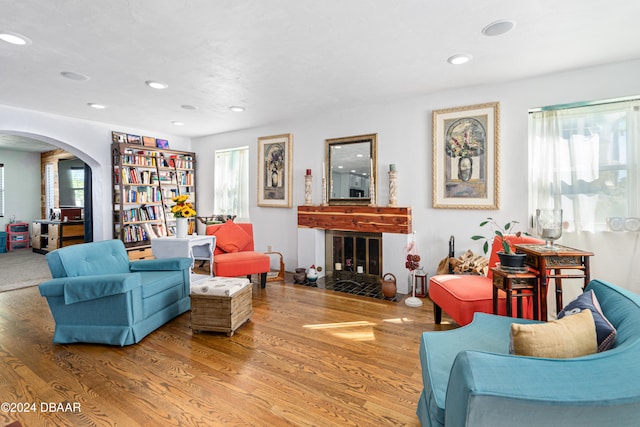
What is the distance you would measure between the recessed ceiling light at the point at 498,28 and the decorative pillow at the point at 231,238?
11.8ft

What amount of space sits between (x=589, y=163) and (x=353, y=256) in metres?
2.83

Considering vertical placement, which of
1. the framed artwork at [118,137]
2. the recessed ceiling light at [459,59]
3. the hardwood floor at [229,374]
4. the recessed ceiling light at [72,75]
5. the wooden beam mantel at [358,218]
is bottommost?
the hardwood floor at [229,374]

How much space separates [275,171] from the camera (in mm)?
5242

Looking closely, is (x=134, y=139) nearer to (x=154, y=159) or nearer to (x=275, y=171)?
(x=154, y=159)

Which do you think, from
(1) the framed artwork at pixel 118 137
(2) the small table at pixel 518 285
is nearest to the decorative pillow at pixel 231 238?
(1) the framed artwork at pixel 118 137

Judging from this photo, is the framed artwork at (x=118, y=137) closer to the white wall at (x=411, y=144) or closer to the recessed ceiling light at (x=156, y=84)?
the white wall at (x=411, y=144)

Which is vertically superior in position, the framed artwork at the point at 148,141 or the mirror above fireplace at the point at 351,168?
the framed artwork at the point at 148,141

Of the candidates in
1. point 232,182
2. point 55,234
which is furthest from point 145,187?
point 55,234

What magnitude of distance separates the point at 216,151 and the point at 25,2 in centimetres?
406

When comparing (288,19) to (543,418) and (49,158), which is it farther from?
(49,158)

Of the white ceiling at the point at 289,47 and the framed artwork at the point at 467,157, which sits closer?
the white ceiling at the point at 289,47

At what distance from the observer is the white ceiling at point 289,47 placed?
215cm

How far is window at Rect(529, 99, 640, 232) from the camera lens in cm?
302

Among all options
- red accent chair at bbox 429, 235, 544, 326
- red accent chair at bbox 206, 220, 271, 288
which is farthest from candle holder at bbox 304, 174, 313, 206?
red accent chair at bbox 429, 235, 544, 326
